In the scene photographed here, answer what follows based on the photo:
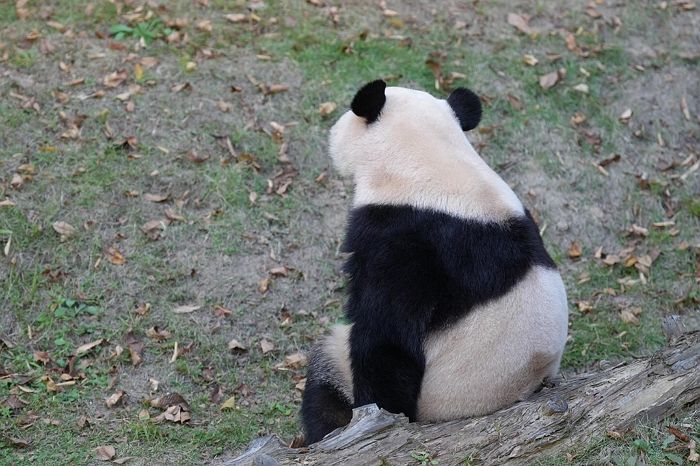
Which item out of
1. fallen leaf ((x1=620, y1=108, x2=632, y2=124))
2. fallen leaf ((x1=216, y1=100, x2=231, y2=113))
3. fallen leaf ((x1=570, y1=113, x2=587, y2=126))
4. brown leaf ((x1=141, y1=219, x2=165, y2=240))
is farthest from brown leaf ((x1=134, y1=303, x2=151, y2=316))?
fallen leaf ((x1=620, y1=108, x2=632, y2=124))

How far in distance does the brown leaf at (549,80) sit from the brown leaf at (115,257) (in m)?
4.12

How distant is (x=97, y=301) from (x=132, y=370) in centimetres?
65

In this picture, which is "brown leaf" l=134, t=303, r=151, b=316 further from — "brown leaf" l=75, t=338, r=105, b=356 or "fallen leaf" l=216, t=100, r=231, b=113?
"fallen leaf" l=216, t=100, r=231, b=113

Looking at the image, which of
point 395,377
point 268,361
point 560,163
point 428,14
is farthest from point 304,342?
point 428,14

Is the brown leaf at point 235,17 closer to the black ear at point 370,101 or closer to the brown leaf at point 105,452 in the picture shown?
the black ear at point 370,101

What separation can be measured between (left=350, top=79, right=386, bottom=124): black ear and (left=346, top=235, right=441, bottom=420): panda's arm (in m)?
0.68

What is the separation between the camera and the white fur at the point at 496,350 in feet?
12.9

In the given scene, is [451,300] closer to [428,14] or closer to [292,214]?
[292,214]

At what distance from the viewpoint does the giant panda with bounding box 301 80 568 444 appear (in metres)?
3.92

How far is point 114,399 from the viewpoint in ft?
17.6

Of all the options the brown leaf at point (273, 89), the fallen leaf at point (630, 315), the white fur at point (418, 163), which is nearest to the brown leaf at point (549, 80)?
the brown leaf at point (273, 89)

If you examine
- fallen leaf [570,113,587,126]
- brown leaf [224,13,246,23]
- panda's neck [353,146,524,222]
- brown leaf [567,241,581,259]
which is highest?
panda's neck [353,146,524,222]

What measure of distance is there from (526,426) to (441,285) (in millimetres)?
766

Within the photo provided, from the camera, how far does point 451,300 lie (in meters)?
3.96
